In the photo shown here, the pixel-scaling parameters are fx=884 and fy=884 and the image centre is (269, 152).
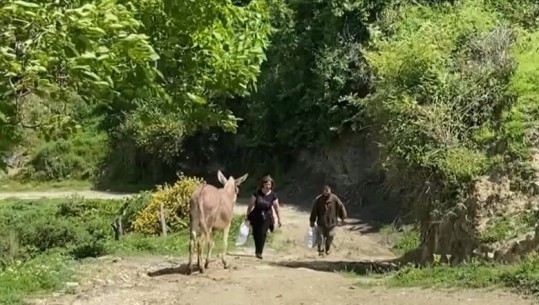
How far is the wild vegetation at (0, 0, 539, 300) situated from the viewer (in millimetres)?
5457

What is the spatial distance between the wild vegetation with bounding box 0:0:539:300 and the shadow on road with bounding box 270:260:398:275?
0.85 m

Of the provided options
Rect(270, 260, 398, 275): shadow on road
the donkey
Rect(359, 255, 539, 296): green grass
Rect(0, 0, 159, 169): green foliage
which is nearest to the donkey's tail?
the donkey

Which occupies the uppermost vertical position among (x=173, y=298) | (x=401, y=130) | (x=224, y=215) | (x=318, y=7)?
(x=318, y=7)

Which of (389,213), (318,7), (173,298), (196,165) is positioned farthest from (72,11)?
(196,165)

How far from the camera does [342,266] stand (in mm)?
17344

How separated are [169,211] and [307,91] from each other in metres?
7.28

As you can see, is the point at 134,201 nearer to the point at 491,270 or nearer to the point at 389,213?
the point at 389,213

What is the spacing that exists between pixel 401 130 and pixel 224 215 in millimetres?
3773

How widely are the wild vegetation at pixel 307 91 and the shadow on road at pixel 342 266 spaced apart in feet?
2.80

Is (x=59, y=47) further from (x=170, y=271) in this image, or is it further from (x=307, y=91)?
(x=307, y=91)

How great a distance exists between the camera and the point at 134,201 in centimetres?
2777

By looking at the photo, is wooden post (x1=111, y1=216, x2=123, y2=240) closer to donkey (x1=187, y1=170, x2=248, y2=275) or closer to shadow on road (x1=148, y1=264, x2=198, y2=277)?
shadow on road (x1=148, y1=264, x2=198, y2=277)

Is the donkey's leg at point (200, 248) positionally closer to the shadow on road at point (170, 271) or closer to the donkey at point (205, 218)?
the donkey at point (205, 218)

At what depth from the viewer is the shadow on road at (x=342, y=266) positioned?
53.5 ft
